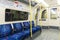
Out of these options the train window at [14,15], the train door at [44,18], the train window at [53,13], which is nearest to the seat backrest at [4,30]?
the train window at [14,15]

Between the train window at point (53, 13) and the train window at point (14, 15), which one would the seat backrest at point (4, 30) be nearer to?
the train window at point (14, 15)

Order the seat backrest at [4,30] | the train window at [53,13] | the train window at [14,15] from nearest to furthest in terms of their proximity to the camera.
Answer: the seat backrest at [4,30], the train window at [14,15], the train window at [53,13]

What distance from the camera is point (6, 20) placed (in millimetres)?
4152

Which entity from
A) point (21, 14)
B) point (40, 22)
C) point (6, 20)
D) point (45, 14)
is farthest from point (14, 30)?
point (45, 14)

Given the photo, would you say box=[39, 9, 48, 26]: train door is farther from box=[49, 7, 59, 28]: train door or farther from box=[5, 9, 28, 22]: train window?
box=[5, 9, 28, 22]: train window

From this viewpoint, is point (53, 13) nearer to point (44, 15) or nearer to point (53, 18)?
point (53, 18)

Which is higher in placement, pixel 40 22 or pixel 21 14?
pixel 21 14

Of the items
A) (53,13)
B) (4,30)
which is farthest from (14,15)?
(53,13)

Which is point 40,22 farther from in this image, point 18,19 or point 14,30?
point 14,30

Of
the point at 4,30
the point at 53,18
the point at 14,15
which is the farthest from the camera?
the point at 53,18

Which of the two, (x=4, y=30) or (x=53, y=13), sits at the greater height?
(x=53, y=13)

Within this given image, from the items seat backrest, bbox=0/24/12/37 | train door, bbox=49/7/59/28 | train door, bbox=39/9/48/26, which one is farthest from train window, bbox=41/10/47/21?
seat backrest, bbox=0/24/12/37

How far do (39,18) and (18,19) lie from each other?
431 cm

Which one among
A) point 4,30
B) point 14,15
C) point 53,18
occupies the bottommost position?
point 4,30
